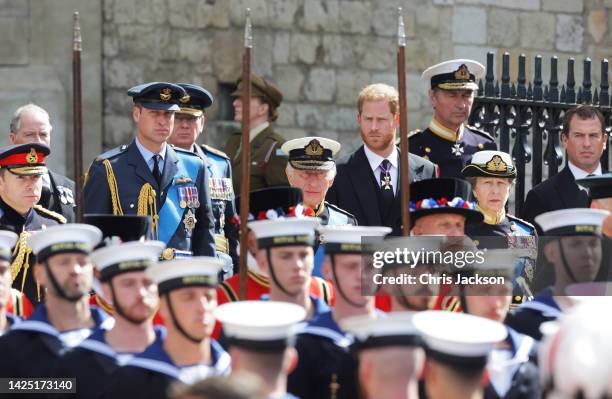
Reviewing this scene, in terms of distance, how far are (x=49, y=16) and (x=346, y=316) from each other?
6247mm

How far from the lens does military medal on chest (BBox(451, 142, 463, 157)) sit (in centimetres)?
966

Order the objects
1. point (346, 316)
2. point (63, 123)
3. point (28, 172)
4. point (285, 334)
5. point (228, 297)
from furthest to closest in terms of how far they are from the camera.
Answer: point (63, 123)
point (28, 172)
point (228, 297)
point (346, 316)
point (285, 334)

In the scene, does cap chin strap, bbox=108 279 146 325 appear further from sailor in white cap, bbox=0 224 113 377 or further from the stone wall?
the stone wall

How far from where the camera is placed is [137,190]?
8.59 metres

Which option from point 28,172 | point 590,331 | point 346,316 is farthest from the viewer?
point 28,172

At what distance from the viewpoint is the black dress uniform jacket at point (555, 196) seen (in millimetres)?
9320

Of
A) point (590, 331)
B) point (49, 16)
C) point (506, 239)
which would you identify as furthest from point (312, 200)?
point (49, 16)

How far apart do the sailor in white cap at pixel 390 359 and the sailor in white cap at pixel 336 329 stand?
0.79 metres

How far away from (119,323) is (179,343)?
37 cm

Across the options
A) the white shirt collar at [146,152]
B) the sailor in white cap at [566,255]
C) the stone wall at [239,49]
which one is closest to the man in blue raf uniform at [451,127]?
the white shirt collar at [146,152]

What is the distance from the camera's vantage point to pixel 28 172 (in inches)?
330

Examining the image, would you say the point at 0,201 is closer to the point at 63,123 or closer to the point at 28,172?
the point at 28,172

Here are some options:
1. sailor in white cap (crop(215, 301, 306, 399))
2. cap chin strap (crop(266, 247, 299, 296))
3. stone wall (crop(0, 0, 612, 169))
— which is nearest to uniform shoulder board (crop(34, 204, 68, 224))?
cap chin strap (crop(266, 247, 299, 296))

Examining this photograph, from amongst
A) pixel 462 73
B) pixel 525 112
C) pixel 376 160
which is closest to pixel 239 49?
pixel 525 112
